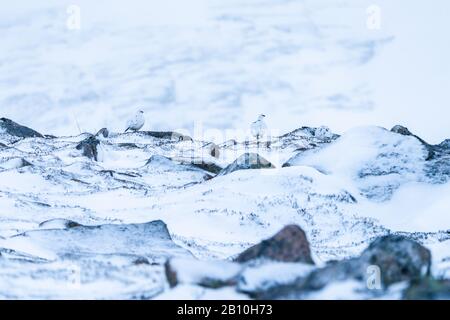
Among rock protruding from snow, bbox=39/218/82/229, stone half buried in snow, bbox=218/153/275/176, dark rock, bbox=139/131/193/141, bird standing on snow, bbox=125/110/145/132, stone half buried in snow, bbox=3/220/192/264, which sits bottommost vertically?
stone half buried in snow, bbox=3/220/192/264

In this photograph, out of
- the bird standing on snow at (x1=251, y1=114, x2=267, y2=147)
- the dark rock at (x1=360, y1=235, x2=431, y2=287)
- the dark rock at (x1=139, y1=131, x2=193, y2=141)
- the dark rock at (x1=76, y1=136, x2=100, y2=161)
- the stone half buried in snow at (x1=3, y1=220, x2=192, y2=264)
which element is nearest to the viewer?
the dark rock at (x1=360, y1=235, x2=431, y2=287)

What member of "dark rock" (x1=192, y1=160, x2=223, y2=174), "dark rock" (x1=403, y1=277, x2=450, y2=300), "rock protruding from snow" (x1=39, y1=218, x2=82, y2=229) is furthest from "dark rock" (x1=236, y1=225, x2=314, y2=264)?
"dark rock" (x1=192, y1=160, x2=223, y2=174)

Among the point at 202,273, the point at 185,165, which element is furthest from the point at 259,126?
the point at 202,273

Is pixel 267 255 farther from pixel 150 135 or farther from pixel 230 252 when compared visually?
pixel 150 135

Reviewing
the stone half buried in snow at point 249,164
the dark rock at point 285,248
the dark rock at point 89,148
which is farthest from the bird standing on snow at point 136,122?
the dark rock at point 285,248

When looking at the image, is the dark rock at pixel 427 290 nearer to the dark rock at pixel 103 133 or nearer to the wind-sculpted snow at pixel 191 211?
the wind-sculpted snow at pixel 191 211

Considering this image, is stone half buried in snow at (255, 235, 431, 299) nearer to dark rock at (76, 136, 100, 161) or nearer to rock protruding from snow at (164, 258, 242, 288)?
rock protruding from snow at (164, 258, 242, 288)

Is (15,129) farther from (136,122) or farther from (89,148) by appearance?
(89,148)
